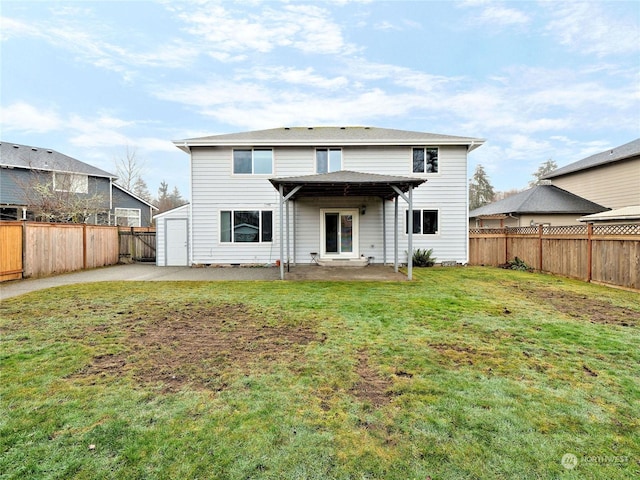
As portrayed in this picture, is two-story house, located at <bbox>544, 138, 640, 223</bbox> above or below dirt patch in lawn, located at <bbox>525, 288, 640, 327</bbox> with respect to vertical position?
above

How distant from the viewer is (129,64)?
1762 centimetres

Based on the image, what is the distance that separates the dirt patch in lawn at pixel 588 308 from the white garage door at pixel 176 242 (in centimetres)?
1242

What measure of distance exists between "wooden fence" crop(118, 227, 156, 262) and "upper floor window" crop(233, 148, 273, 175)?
19.7ft

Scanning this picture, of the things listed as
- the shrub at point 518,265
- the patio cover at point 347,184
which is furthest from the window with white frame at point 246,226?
the shrub at point 518,265

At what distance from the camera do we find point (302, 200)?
12.6m

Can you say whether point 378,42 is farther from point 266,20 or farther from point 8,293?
point 8,293

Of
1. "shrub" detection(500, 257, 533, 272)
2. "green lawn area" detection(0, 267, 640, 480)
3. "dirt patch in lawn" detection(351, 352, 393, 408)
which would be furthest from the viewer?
"shrub" detection(500, 257, 533, 272)

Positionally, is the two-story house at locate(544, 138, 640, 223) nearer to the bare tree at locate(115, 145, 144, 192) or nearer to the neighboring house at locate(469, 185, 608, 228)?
the neighboring house at locate(469, 185, 608, 228)

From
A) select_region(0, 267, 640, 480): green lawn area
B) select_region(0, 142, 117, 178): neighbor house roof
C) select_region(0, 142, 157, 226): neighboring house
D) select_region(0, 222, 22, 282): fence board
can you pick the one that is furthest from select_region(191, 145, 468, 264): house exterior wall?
select_region(0, 142, 117, 178): neighbor house roof

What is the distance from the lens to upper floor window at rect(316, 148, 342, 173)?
12.8 metres

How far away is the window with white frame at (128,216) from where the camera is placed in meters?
22.7

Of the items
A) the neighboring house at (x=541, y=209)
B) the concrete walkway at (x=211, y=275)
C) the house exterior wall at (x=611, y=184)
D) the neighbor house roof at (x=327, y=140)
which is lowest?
the concrete walkway at (x=211, y=275)

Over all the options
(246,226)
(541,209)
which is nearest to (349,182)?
(246,226)

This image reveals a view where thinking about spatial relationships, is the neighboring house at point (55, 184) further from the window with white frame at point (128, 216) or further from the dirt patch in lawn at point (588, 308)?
the dirt patch in lawn at point (588, 308)
